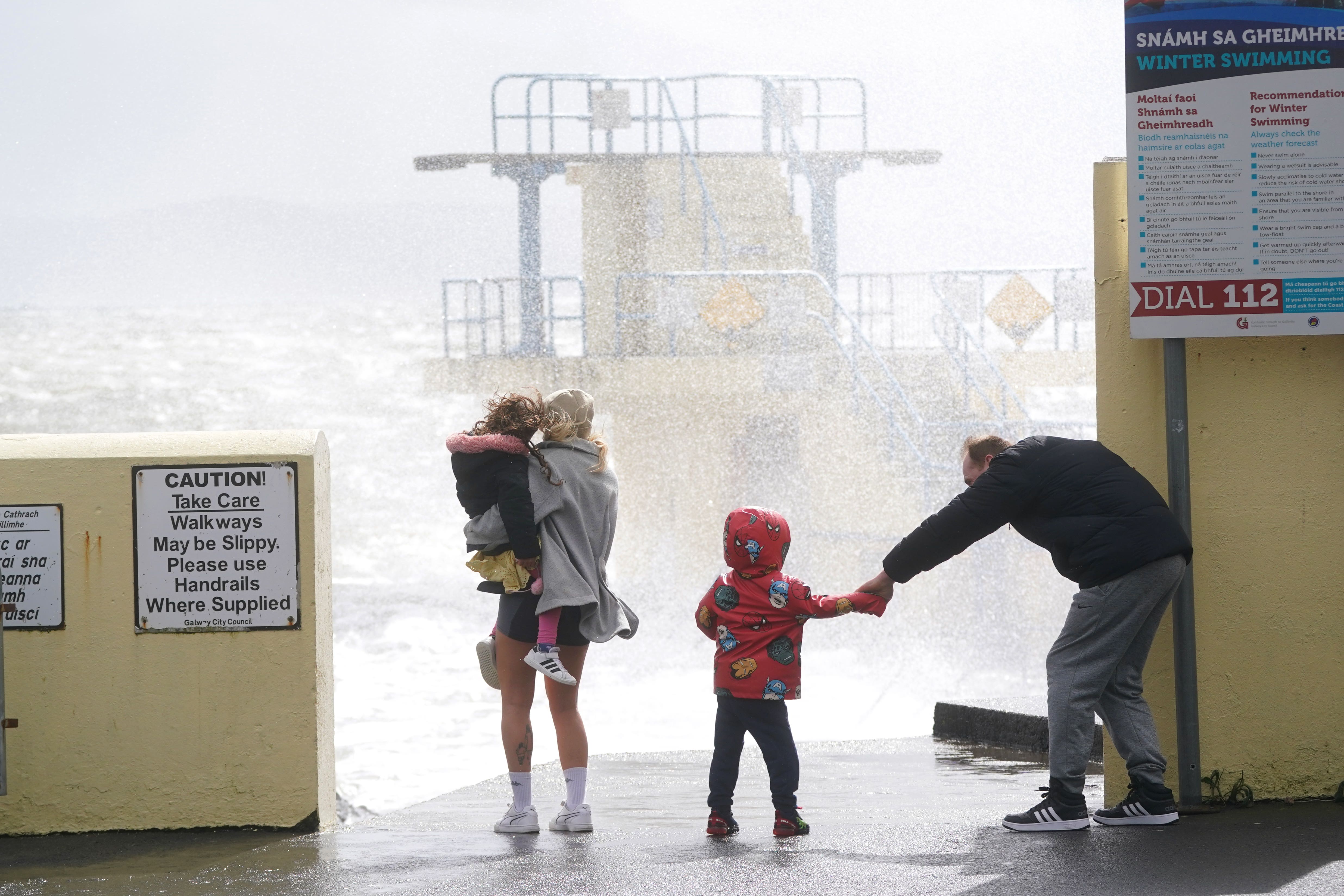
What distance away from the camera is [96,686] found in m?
4.46

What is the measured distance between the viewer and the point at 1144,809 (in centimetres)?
423

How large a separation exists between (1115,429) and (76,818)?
3.52m

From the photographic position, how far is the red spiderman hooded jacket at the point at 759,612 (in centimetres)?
421

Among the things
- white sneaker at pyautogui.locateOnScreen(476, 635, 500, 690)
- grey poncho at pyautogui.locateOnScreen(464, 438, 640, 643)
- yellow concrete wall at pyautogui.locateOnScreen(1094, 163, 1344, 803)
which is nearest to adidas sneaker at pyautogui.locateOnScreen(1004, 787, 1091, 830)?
yellow concrete wall at pyautogui.locateOnScreen(1094, 163, 1344, 803)

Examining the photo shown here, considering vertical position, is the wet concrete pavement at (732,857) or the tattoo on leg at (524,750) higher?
the tattoo on leg at (524,750)

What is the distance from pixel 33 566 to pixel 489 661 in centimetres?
146

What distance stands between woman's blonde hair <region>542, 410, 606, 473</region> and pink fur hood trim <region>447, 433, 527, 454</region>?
13cm

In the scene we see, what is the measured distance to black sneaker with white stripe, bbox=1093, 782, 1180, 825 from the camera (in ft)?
13.8

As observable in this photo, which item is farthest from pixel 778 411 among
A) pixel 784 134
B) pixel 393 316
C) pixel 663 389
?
pixel 393 316

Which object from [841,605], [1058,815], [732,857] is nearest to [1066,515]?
[841,605]

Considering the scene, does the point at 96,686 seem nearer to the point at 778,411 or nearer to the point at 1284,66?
the point at 1284,66

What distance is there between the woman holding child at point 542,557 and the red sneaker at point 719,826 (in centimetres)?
42

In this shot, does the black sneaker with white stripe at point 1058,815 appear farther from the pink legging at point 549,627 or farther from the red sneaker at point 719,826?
the pink legging at point 549,627

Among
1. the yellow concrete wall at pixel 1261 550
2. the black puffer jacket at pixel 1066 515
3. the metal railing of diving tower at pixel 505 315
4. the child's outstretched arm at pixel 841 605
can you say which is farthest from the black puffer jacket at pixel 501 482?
the metal railing of diving tower at pixel 505 315
